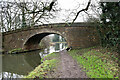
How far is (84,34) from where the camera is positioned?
1029cm

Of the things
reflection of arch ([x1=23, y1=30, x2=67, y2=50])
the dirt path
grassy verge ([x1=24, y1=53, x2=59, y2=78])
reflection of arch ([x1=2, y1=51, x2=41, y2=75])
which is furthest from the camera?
reflection of arch ([x1=23, y1=30, x2=67, y2=50])

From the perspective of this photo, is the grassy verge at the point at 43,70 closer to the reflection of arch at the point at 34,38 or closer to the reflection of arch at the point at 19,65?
the reflection of arch at the point at 19,65

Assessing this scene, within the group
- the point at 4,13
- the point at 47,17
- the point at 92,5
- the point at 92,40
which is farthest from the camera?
the point at 4,13

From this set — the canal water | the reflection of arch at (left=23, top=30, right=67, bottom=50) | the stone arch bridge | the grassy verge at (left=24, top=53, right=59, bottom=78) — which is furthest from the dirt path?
the reflection of arch at (left=23, top=30, right=67, bottom=50)

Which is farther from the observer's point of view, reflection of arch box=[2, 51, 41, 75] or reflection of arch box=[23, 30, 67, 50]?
reflection of arch box=[23, 30, 67, 50]

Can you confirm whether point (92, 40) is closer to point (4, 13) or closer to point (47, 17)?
point (47, 17)

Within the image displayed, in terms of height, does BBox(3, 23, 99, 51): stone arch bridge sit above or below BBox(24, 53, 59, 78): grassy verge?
above

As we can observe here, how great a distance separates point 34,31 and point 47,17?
9.21ft

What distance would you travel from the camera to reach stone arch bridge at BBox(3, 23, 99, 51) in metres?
10.1

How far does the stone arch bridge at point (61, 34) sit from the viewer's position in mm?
10070

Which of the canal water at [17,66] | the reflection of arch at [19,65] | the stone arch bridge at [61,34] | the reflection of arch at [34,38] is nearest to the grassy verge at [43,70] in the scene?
the canal water at [17,66]

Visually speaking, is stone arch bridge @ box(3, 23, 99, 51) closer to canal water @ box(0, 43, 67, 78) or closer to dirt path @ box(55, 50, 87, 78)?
canal water @ box(0, 43, 67, 78)

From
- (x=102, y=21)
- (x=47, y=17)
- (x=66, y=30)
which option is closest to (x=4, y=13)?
(x=47, y=17)

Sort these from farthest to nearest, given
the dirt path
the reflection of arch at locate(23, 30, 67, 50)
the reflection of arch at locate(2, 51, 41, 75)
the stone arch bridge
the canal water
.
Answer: the reflection of arch at locate(23, 30, 67, 50) → the stone arch bridge → the reflection of arch at locate(2, 51, 41, 75) → the canal water → the dirt path
